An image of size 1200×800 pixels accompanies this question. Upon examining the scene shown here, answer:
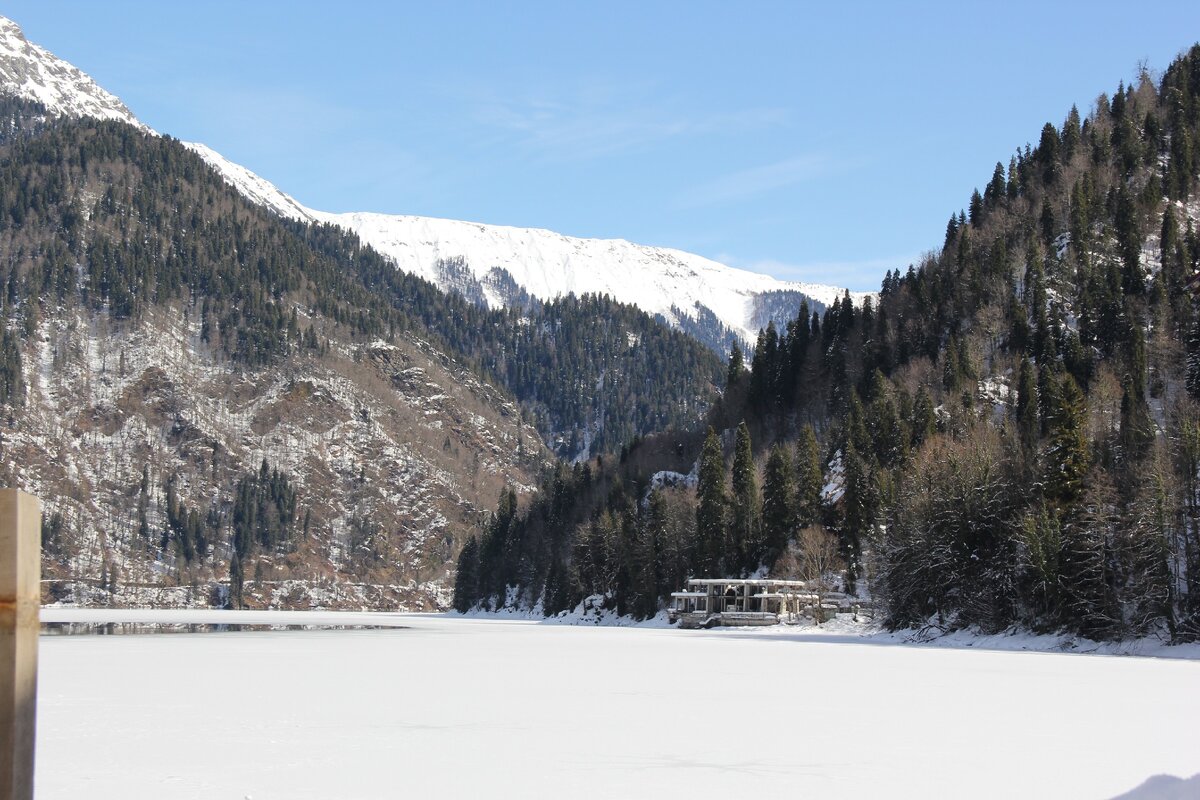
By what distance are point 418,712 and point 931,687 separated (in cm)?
1882

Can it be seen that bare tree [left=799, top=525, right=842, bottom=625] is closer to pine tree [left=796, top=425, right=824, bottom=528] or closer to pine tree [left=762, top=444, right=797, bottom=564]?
pine tree [left=796, top=425, right=824, bottom=528]

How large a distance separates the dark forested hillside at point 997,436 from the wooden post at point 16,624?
231 feet

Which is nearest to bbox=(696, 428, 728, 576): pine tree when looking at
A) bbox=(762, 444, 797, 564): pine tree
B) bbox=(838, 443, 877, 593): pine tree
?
bbox=(762, 444, 797, 564): pine tree

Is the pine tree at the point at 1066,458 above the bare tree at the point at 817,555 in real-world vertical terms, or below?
above

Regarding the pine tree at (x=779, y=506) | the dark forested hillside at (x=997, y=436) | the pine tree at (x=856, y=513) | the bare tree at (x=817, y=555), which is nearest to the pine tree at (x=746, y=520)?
the dark forested hillside at (x=997, y=436)

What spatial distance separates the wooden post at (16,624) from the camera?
7480 mm

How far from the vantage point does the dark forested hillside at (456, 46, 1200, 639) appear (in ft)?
243

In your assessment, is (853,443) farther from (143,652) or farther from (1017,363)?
(143,652)

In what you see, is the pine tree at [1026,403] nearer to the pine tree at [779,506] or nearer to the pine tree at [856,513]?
the pine tree at [856,513]

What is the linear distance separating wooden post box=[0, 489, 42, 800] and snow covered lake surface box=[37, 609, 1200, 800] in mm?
11232

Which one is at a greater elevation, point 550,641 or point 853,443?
point 853,443

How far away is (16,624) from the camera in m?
7.49

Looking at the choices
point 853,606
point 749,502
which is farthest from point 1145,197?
point 853,606

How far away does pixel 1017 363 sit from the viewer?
428ft
